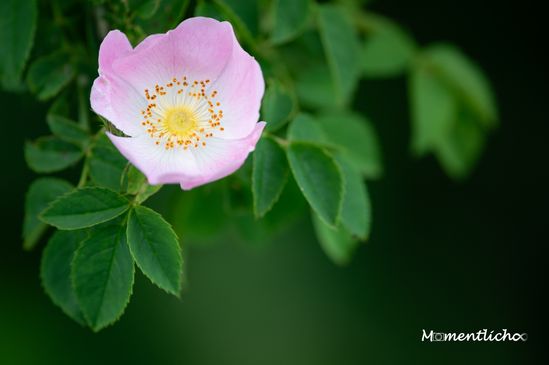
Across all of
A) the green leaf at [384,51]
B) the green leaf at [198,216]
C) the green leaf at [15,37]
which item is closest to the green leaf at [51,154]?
the green leaf at [15,37]

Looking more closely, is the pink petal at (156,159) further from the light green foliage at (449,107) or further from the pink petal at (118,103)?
the light green foliage at (449,107)

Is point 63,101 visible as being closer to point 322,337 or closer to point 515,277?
point 322,337


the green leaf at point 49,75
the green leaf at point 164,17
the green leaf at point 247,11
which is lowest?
the green leaf at point 49,75

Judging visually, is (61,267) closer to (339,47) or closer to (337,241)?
(337,241)

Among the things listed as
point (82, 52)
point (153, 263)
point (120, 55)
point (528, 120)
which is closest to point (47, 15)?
point (82, 52)

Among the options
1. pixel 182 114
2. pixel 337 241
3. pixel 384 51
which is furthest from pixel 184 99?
pixel 384 51
